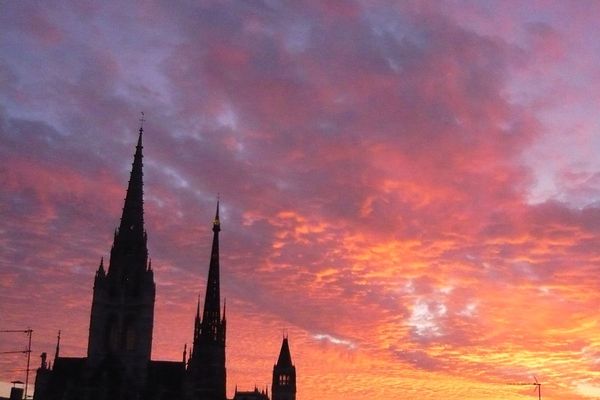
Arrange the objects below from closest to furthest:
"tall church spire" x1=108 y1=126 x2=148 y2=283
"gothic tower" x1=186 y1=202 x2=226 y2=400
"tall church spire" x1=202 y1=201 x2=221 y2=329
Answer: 1. "tall church spire" x1=108 y1=126 x2=148 y2=283
2. "gothic tower" x1=186 y1=202 x2=226 y2=400
3. "tall church spire" x1=202 y1=201 x2=221 y2=329

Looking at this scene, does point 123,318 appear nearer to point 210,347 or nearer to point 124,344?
point 124,344

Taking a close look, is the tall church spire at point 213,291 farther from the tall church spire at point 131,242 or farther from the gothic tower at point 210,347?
the tall church spire at point 131,242

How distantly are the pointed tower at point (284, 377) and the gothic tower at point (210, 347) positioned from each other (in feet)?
47.1

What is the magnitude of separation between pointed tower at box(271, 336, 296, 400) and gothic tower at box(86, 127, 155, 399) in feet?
134

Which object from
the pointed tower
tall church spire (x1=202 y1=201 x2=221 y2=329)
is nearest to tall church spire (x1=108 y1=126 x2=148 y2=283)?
tall church spire (x1=202 y1=201 x2=221 y2=329)

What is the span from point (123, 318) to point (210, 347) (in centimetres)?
3141

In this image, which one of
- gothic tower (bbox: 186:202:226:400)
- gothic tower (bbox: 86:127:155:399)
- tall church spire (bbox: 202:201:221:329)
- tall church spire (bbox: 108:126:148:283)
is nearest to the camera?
gothic tower (bbox: 86:127:155:399)

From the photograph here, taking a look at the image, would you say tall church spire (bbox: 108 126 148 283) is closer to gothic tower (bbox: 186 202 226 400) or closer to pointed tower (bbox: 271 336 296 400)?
gothic tower (bbox: 186 202 226 400)

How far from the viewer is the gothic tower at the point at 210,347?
149 m

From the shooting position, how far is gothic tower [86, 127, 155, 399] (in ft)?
411

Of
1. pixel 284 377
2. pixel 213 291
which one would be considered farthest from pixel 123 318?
pixel 284 377

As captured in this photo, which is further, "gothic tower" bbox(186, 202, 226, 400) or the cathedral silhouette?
"gothic tower" bbox(186, 202, 226, 400)

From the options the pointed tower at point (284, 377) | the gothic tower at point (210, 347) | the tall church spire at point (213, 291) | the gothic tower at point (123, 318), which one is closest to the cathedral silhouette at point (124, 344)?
the gothic tower at point (123, 318)

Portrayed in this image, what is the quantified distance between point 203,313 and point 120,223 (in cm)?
3600
